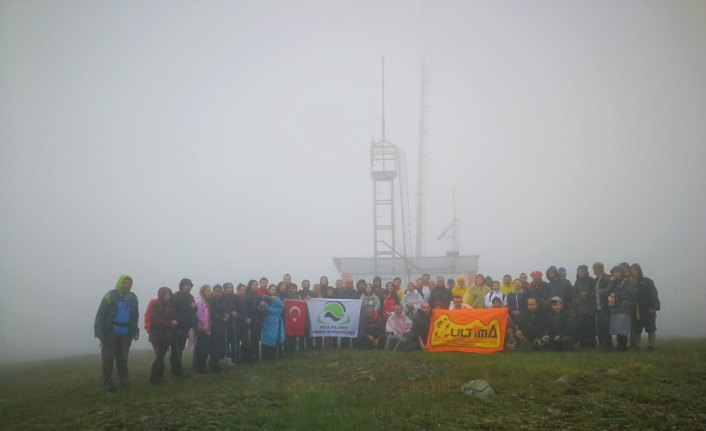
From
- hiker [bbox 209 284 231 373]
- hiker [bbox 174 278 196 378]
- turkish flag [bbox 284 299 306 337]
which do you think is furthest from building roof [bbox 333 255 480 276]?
hiker [bbox 174 278 196 378]

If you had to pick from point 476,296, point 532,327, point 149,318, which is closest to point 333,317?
point 476,296

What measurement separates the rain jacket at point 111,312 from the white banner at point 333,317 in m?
6.33

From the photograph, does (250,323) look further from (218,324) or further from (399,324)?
(399,324)

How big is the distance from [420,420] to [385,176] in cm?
2874

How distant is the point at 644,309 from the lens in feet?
45.2

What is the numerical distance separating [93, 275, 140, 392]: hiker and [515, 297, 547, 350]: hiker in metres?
11.3

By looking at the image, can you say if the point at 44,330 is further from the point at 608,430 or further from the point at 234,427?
the point at 608,430

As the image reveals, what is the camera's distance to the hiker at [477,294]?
17547mm

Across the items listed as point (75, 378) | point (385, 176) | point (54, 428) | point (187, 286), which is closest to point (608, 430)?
point (54, 428)

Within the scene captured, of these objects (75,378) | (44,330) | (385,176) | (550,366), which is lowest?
(44,330)

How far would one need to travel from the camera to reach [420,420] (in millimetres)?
9047

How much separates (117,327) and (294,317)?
6233 millimetres

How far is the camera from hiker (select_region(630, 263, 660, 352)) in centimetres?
1371

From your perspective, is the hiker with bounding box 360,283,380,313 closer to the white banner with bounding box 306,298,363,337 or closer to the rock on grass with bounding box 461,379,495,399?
the white banner with bounding box 306,298,363,337
